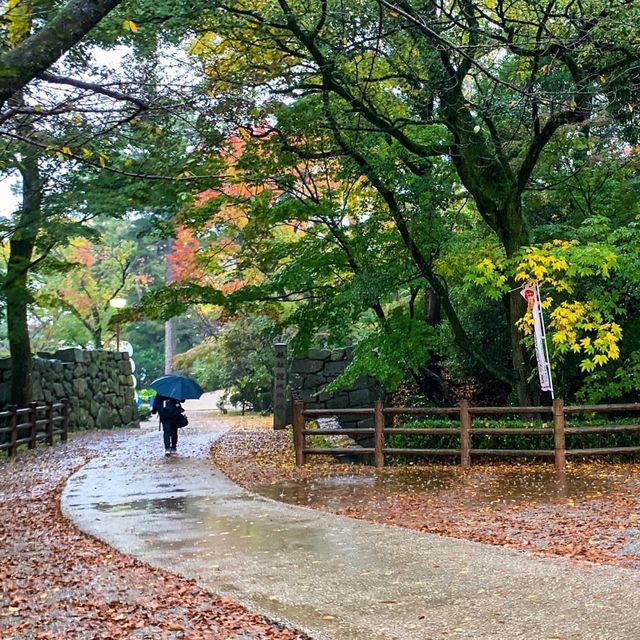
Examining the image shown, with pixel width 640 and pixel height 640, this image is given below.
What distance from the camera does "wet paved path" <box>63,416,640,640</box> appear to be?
426 cm

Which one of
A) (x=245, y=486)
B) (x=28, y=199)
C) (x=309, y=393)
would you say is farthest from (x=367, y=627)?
(x=309, y=393)

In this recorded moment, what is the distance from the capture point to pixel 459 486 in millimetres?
9562

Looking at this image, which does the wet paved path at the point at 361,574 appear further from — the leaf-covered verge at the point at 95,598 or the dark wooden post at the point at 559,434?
the dark wooden post at the point at 559,434

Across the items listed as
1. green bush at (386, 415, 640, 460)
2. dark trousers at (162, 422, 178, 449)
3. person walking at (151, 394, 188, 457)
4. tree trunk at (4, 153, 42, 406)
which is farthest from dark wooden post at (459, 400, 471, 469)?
tree trunk at (4, 153, 42, 406)

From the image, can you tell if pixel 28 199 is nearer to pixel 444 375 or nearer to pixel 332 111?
pixel 332 111

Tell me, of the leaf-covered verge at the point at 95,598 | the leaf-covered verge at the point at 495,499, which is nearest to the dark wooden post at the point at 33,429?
the leaf-covered verge at the point at 495,499

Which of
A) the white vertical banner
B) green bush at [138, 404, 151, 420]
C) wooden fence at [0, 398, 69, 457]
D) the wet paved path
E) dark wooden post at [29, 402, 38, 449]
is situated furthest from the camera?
green bush at [138, 404, 151, 420]

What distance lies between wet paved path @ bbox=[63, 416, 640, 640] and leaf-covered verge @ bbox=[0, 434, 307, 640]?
7.0 inches

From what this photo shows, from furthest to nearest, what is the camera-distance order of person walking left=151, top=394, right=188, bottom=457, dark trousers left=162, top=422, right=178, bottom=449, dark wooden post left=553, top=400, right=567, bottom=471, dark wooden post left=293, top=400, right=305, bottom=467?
dark trousers left=162, top=422, right=178, bottom=449, person walking left=151, top=394, right=188, bottom=457, dark wooden post left=293, top=400, right=305, bottom=467, dark wooden post left=553, top=400, right=567, bottom=471

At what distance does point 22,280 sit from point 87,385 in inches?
291

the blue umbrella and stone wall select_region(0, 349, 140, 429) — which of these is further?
stone wall select_region(0, 349, 140, 429)

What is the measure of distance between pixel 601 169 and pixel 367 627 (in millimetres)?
11098

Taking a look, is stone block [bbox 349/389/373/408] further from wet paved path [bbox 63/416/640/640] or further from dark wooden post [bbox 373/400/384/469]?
wet paved path [bbox 63/416/640/640]

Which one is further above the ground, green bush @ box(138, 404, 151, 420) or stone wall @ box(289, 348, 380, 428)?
stone wall @ box(289, 348, 380, 428)
